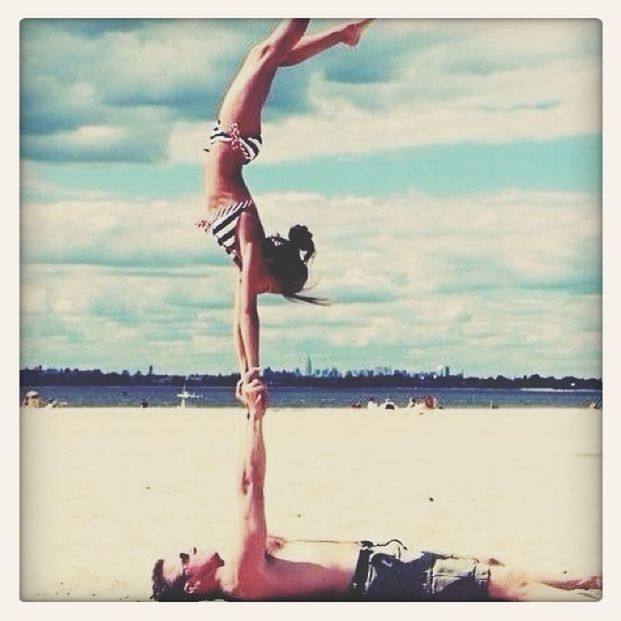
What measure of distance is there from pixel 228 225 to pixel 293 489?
803 millimetres

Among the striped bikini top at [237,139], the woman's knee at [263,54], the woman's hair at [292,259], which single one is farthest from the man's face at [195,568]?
the woman's knee at [263,54]

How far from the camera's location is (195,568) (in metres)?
3.21

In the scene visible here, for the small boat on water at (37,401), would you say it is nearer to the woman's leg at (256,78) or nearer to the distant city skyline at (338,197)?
the distant city skyline at (338,197)

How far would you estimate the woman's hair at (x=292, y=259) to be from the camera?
3.24 m

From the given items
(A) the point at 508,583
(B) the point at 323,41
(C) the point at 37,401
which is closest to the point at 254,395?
(C) the point at 37,401

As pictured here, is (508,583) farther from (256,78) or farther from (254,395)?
(256,78)

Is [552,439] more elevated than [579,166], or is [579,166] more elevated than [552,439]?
[579,166]

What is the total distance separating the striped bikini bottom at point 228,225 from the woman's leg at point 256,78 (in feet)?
0.73

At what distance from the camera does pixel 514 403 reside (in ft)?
10.6

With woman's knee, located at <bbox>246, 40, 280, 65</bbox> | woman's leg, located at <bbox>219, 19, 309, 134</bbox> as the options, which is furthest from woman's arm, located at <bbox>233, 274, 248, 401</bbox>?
woman's knee, located at <bbox>246, 40, 280, 65</bbox>

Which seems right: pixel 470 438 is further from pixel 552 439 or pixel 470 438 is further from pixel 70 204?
pixel 70 204
